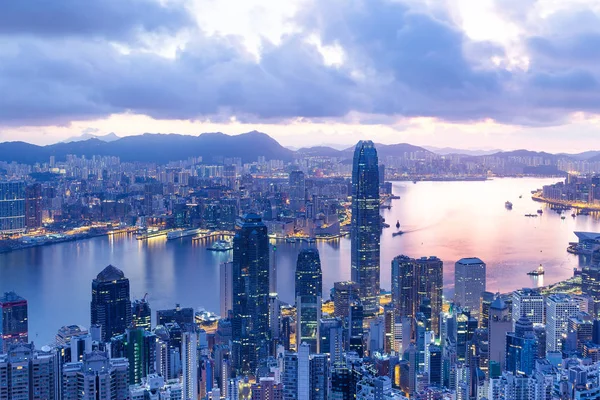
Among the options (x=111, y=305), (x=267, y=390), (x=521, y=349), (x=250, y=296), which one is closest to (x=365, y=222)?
(x=250, y=296)

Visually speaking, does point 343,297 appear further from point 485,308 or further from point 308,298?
point 485,308

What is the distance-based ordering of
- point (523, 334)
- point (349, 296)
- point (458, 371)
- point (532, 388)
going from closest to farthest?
point (532, 388)
point (458, 371)
point (523, 334)
point (349, 296)

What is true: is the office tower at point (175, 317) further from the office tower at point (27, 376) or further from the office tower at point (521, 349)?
the office tower at point (521, 349)

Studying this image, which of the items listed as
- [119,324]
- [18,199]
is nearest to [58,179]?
[18,199]

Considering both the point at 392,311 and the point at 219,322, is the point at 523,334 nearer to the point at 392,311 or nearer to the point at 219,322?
the point at 392,311

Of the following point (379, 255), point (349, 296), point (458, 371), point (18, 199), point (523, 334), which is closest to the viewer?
point (458, 371)
